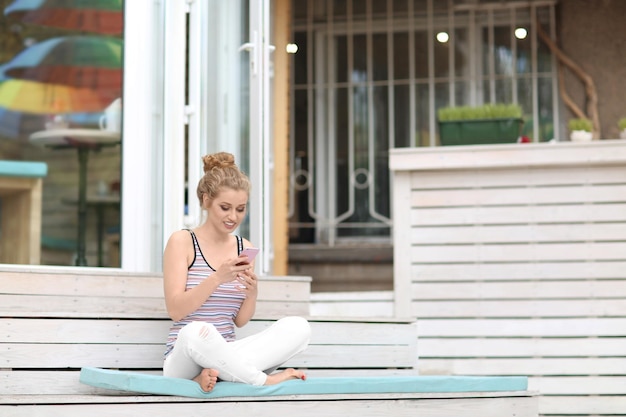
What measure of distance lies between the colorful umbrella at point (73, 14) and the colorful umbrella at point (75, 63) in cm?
6

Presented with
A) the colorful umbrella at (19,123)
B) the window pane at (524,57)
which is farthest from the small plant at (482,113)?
the colorful umbrella at (19,123)

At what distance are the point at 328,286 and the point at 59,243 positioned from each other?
3066mm

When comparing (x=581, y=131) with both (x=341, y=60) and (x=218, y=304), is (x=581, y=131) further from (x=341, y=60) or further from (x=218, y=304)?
(x=218, y=304)

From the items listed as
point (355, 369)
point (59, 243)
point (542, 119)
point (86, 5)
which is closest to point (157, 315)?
point (355, 369)

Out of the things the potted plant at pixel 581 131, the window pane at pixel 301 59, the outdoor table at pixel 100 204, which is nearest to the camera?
the outdoor table at pixel 100 204

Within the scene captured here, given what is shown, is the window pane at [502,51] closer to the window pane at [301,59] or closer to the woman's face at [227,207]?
the window pane at [301,59]

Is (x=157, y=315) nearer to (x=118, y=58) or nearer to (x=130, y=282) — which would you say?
(x=130, y=282)

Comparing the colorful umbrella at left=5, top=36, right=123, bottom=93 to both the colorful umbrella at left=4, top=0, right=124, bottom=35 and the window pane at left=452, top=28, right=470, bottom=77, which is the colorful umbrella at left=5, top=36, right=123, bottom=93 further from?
the window pane at left=452, top=28, right=470, bottom=77

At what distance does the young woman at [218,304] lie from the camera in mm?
3588

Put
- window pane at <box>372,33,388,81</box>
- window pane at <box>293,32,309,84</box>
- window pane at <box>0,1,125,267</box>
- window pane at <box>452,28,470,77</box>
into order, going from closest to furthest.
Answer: window pane at <box>0,1,125,267</box>
window pane at <box>452,28,470,77</box>
window pane at <box>372,33,388,81</box>
window pane at <box>293,32,309,84</box>

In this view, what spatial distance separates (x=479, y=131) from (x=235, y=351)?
3.38 m

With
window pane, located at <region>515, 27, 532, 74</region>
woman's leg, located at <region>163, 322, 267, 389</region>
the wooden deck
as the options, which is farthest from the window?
woman's leg, located at <region>163, 322, 267, 389</region>

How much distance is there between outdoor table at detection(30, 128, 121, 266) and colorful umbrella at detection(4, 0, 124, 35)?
0.53 metres

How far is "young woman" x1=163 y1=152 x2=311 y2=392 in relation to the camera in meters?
3.59
